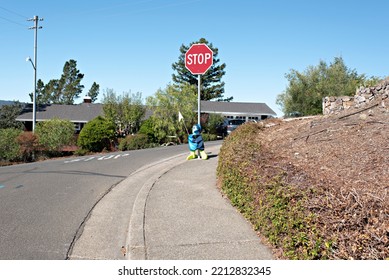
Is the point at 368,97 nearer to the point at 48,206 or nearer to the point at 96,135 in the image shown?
the point at 48,206

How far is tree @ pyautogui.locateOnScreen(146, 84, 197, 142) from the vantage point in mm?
28278

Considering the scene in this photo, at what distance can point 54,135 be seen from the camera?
1006 inches

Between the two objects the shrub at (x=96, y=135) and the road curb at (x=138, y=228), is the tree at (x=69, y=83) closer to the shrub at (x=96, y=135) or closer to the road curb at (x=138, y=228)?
the shrub at (x=96, y=135)

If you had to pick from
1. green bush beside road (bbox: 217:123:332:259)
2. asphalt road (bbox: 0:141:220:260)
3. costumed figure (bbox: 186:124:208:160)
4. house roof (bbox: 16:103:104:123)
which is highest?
house roof (bbox: 16:103:104:123)

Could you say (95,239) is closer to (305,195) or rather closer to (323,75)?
(305,195)

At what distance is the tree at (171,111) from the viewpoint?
28.3m

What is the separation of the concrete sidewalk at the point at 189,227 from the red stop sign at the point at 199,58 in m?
5.22

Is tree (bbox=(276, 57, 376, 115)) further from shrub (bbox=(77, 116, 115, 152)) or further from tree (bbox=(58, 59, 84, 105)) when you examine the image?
tree (bbox=(58, 59, 84, 105))

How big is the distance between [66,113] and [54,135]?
15.5m

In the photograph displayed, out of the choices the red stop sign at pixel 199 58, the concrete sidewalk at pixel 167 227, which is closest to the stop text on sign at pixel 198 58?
the red stop sign at pixel 199 58

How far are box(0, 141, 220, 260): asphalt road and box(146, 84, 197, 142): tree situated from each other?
16.4m

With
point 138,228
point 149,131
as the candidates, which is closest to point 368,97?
point 138,228

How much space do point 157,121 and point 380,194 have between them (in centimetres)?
2472

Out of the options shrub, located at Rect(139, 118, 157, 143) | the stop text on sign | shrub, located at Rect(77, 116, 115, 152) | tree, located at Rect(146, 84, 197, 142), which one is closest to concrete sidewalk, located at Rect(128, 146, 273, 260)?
the stop text on sign
